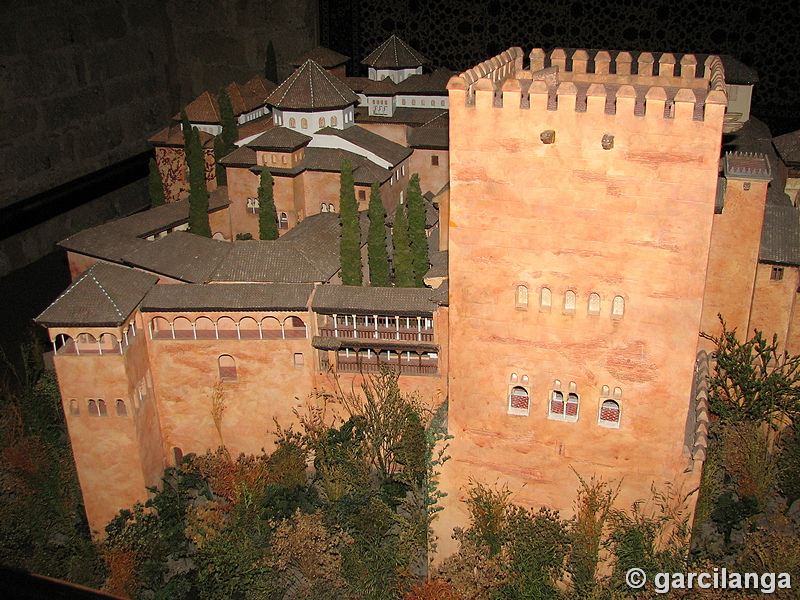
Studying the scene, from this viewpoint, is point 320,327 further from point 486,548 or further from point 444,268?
point 486,548

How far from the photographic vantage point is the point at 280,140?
3388cm

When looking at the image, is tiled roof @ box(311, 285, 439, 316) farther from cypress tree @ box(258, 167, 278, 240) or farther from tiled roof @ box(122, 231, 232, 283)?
cypress tree @ box(258, 167, 278, 240)

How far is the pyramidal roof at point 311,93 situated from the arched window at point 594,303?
21255 millimetres

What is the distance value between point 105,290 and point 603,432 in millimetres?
14625

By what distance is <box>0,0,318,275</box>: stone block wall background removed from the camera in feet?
117

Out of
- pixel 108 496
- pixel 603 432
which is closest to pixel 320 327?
pixel 108 496

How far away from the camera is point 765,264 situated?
2378 centimetres

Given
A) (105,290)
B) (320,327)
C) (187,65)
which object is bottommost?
(320,327)

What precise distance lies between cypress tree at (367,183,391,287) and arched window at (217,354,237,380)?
6.14 metres

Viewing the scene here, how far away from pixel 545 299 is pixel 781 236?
10.6m

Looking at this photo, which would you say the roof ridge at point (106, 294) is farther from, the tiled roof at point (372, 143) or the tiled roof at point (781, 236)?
the tiled roof at point (781, 236)

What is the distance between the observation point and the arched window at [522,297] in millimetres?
18125

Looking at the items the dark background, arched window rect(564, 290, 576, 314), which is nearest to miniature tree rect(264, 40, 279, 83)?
the dark background

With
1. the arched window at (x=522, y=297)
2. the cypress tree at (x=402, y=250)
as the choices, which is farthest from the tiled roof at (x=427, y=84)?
the arched window at (x=522, y=297)
